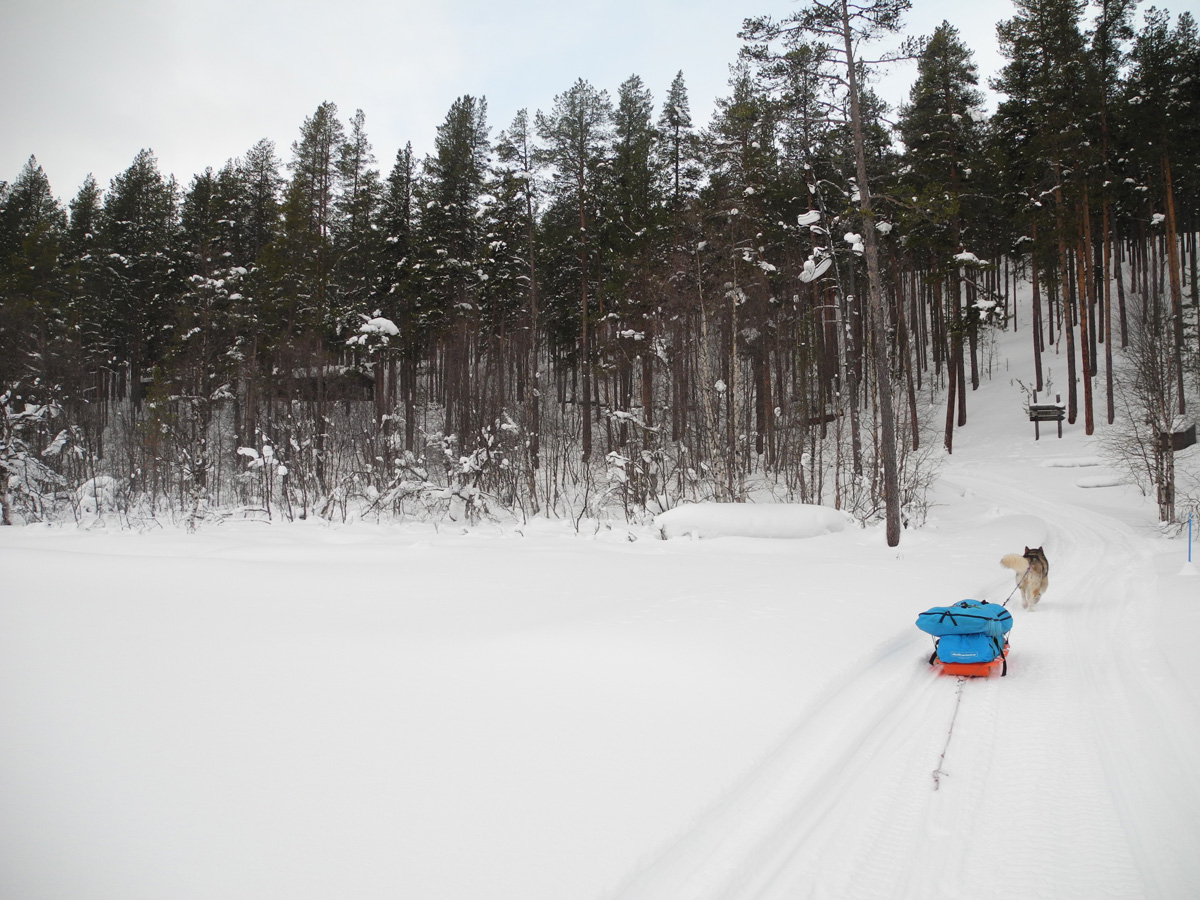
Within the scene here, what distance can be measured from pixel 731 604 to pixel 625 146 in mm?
24779

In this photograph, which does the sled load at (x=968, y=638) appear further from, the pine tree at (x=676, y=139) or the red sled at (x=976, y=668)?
the pine tree at (x=676, y=139)

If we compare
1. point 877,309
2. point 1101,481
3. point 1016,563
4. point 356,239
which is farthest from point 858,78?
point 356,239

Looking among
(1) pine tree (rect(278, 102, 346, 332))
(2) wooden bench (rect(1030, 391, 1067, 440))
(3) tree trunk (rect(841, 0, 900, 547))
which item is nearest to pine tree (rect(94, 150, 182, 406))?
(1) pine tree (rect(278, 102, 346, 332))

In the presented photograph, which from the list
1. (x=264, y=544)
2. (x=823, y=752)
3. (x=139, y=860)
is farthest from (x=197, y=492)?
(x=823, y=752)

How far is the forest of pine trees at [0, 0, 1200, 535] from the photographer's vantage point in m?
17.8

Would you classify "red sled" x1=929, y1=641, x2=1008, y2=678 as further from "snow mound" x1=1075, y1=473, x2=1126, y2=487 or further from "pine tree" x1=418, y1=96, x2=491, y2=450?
"pine tree" x1=418, y1=96, x2=491, y2=450

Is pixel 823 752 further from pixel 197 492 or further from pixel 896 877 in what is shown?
pixel 197 492

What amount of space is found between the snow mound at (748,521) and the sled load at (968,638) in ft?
26.2

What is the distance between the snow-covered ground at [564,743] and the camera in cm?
269

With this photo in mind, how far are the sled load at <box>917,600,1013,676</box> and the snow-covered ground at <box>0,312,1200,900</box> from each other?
6.9 inches

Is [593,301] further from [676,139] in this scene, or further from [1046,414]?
[1046,414]

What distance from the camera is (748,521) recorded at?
44.9ft

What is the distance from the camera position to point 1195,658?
5402mm

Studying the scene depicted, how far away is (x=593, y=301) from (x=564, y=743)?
1011 inches
